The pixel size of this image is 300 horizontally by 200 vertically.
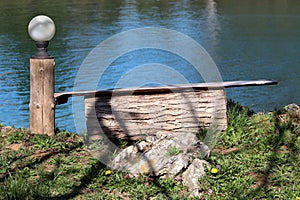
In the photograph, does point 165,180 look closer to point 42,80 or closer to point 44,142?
point 44,142

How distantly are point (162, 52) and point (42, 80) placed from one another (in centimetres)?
869

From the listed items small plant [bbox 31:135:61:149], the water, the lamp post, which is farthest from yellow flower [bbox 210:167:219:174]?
the water

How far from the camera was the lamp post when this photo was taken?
5.00 m

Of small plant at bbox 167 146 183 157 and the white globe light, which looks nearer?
small plant at bbox 167 146 183 157

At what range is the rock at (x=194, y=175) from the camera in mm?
3801

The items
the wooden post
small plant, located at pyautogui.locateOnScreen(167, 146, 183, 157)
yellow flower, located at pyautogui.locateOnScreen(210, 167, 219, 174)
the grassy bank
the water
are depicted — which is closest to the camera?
the grassy bank

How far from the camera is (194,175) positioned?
3.89 metres

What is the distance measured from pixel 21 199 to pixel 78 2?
78.1 feet

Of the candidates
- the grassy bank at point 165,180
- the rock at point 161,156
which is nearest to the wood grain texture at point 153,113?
the grassy bank at point 165,180

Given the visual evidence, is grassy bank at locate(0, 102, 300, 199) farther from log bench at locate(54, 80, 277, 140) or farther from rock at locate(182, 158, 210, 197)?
log bench at locate(54, 80, 277, 140)

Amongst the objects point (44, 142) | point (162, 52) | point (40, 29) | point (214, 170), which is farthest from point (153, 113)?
point (162, 52)

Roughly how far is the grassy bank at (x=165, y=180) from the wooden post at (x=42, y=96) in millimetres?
131

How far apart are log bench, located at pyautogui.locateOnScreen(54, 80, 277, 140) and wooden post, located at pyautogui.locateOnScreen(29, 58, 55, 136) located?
1.00 feet

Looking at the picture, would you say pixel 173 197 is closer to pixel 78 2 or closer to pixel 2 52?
pixel 2 52
